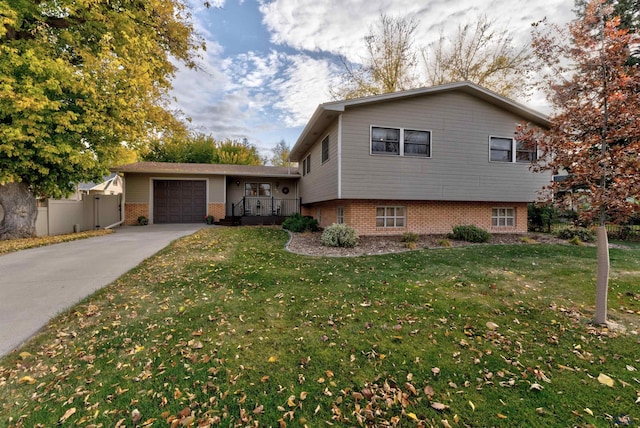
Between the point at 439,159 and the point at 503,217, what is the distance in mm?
4189

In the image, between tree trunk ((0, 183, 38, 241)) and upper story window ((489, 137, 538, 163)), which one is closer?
tree trunk ((0, 183, 38, 241))

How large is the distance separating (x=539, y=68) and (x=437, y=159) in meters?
5.60

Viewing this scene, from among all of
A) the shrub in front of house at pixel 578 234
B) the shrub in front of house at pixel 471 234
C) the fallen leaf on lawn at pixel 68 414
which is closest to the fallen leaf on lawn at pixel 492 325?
the fallen leaf on lawn at pixel 68 414

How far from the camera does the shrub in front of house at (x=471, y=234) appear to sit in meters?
9.11

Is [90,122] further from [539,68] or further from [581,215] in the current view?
[581,215]

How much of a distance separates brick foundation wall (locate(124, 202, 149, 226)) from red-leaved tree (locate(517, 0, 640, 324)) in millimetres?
16937

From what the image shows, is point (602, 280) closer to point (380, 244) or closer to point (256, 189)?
point (380, 244)

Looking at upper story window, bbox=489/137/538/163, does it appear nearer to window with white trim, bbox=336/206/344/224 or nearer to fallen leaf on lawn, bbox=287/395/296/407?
window with white trim, bbox=336/206/344/224

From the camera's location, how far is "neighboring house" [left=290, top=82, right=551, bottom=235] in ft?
29.5

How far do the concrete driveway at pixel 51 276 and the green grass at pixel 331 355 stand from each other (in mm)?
329

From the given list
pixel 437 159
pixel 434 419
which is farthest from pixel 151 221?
pixel 434 419

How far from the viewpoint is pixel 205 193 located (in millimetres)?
15641

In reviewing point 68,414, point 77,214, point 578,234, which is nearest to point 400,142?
point 578,234

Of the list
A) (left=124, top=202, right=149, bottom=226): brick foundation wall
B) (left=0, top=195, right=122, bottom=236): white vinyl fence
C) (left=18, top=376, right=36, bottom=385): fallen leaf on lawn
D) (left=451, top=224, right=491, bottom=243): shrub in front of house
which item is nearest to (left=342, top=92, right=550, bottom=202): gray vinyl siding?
(left=451, top=224, right=491, bottom=243): shrub in front of house
